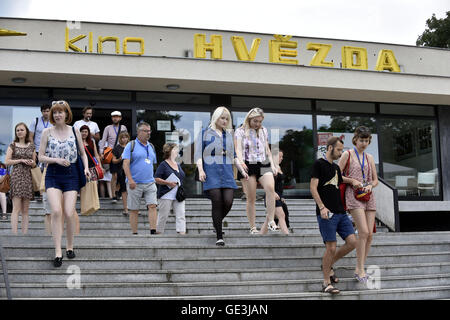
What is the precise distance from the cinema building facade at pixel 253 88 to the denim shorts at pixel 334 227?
576 cm

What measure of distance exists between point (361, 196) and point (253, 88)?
305 inches

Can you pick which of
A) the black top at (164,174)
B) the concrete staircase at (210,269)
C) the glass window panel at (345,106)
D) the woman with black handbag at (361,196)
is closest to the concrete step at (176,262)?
the concrete staircase at (210,269)

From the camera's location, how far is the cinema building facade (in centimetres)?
1348

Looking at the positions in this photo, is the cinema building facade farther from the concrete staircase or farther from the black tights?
the black tights

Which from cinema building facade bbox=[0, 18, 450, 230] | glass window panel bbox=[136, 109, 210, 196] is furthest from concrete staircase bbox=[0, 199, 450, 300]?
glass window panel bbox=[136, 109, 210, 196]

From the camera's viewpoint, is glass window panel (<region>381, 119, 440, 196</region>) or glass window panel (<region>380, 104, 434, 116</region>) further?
glass window panel (<region>380, 104, 434, 116</region>)

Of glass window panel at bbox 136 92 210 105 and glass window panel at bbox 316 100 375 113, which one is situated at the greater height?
glass window panel at bbox 136 92 210 105

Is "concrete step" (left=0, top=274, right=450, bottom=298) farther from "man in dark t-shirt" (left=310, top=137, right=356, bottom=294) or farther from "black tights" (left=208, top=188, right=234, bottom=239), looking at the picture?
"black tights" (left=208, top=188, right=234, bottom=239)

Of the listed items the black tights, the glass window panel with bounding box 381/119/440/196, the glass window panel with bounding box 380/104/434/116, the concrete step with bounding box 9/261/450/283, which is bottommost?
the concrete step with bounding box 9/261/450/283

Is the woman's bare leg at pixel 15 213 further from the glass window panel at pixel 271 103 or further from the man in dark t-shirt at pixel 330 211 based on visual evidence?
the glass window panel at pixel 271 103

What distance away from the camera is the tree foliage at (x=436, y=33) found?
108 ft

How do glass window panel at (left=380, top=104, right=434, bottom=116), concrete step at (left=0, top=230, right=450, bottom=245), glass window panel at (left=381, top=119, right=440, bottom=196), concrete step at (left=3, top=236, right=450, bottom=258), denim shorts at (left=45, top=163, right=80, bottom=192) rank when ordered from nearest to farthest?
denim shorts at (left=45, top=163, right=80, bottom=192)
concrete step at (left=3, top=236, right=450, bottom=258)
concrete step at (left=0, top=230, right=450, bottom=245)
glass window panel at (left=381, top=119, right=440, bottom=196)
glass window panel at (left=380, top=104, right=434, bottom=116)

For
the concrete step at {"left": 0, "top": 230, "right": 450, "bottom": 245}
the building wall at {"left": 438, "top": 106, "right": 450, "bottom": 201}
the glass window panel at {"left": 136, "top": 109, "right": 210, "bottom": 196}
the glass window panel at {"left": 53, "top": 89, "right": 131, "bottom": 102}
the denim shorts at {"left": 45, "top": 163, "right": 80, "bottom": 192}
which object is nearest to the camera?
the denim shorts at {"left": 45, "top": 163, "right": 80, "bottom": 192}
